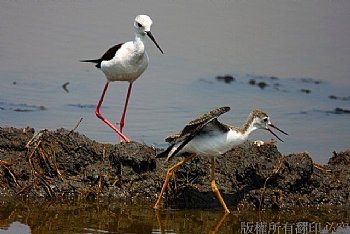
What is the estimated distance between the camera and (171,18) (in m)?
16.6

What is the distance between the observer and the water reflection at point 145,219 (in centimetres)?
766

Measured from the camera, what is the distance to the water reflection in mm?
7664

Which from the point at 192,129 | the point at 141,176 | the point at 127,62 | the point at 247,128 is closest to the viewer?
the point at 192,129

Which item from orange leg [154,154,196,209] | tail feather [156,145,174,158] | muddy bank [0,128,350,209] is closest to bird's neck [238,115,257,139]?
muddy bank [0,128,350,209]

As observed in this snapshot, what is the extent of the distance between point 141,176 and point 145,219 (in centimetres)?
102

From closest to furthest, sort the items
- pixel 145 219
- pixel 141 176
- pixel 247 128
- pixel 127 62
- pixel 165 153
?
pixel 145 219 < pixel 165 153 < pixel 247 128 < pixel 141 176 < pixel 127 62

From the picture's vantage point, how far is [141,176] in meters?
9.04

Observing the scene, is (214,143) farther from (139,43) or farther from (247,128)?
(139,43)

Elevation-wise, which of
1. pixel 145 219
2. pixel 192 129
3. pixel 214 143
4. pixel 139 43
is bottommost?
pixel 145 219

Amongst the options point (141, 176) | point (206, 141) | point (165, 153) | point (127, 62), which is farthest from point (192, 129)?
point (127, 62)

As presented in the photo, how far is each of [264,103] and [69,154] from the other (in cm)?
473

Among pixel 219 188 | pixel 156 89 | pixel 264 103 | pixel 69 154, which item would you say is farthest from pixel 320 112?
pixel 69 154

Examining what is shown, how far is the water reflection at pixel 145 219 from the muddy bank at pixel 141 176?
0.21 m

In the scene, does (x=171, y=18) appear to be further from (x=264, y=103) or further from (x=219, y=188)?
(x=219, y=188)
